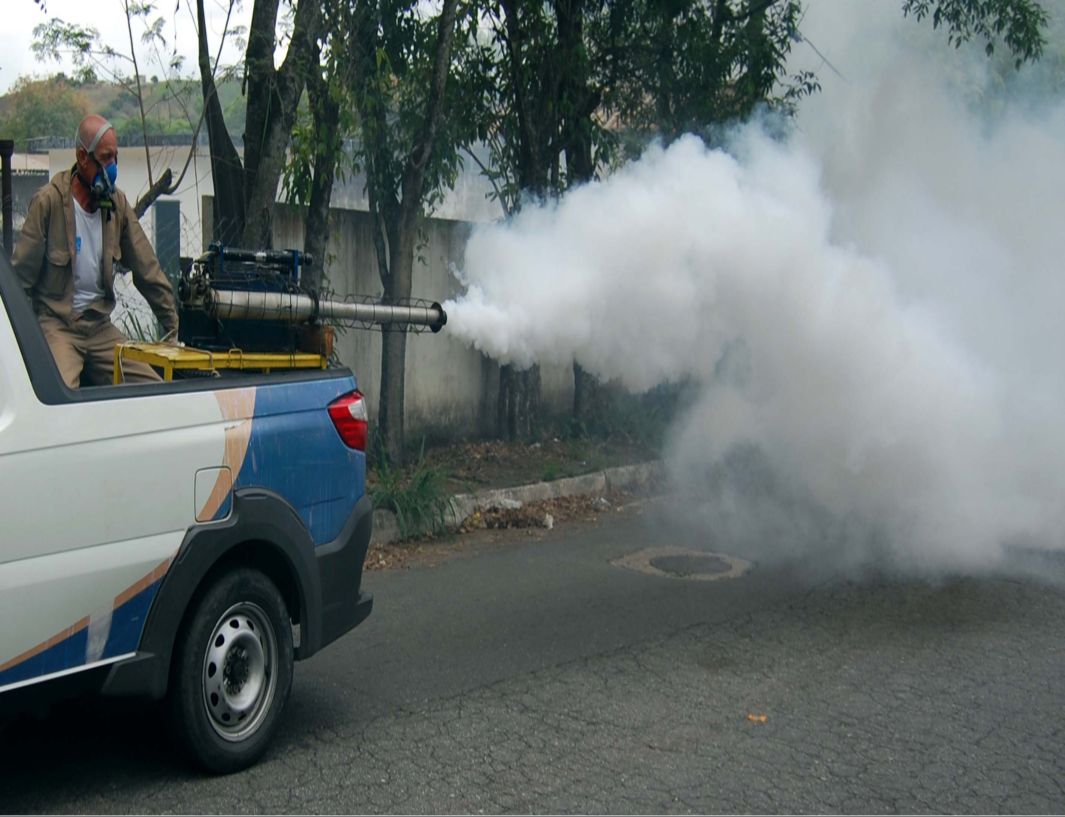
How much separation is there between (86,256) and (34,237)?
0.24 m

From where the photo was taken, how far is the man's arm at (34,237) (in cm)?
557

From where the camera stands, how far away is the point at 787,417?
9016 millimetres

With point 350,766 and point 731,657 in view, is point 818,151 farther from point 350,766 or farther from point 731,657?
→ point 350,766

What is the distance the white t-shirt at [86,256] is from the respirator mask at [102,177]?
0.10 meters

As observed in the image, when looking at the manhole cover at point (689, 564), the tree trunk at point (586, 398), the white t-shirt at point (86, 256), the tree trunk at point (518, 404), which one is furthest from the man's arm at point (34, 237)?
the tree trunk at point (586, 398)

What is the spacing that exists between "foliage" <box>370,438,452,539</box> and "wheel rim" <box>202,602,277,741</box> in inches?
170

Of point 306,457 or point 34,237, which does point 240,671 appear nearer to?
point 306,457

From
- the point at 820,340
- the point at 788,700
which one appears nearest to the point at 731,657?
the point at 788,700

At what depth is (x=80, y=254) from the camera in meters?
5.68

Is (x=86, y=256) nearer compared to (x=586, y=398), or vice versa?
(x=86, y=256)

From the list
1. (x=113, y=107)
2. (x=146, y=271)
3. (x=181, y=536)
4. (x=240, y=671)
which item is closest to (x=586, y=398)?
(x=146, y=271)

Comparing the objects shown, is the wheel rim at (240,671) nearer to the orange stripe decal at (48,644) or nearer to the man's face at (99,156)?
the orange stripe decal at (48,644)

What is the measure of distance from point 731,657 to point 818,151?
5.56 metres

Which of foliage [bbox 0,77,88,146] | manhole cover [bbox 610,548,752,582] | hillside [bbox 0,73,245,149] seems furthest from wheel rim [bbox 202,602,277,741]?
foliage [bbox 0,77,88,146]
